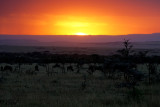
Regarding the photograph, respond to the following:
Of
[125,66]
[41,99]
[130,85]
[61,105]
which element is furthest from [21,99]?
[125,66]

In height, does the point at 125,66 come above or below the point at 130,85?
above

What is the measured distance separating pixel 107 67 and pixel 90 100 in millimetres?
9229

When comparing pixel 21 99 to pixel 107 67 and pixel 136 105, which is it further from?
pixel 107 67

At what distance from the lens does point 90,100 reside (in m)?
9.35

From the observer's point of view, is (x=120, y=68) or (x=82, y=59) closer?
(x=120, y=68)

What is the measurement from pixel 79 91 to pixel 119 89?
7.12ft

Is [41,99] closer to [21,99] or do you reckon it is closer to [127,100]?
[21,99]

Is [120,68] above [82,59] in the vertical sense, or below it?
above

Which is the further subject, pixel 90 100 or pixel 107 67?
pixel 107 67

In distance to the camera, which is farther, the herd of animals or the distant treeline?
the distant treeline

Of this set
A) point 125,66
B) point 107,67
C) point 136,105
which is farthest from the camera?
point 107,67

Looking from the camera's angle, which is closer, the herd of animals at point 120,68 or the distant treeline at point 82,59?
the herd of animals at point 120,68

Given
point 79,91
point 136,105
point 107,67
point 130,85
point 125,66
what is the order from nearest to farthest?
point 136,105, point 79,91, point 130,85, point 125,66, point 107,67

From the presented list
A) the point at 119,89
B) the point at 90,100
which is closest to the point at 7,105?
the point at 90,100
